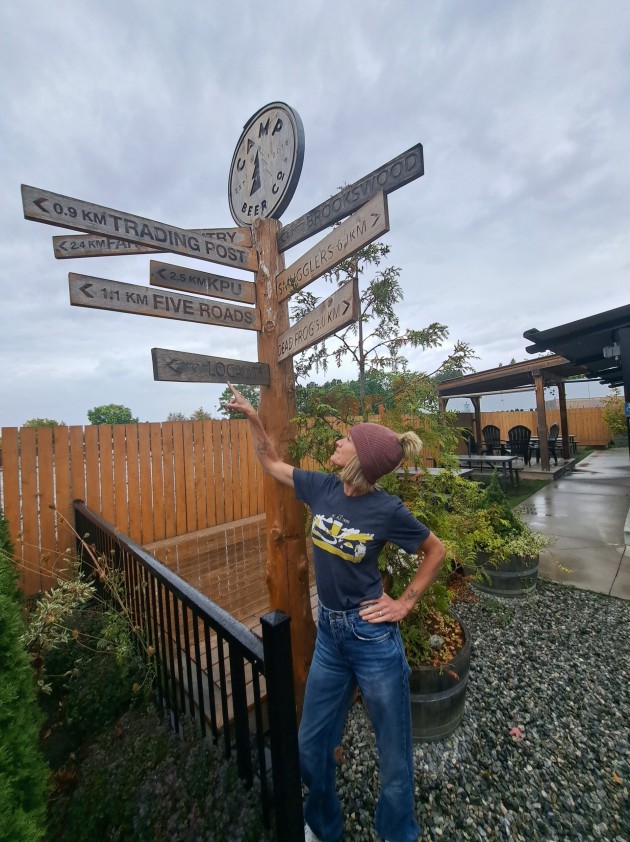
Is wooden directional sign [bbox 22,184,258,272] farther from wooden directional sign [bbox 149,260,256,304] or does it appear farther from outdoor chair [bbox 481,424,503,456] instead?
outdoor chair [bbox 481,424,503,456]

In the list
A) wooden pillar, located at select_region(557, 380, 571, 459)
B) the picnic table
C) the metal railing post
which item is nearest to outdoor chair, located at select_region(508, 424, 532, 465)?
the picnic table

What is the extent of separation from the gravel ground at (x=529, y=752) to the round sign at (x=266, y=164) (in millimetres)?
3335

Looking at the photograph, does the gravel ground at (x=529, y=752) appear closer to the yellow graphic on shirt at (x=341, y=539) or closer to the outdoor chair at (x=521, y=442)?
the yellow graphic on shirt at (x=341, y=539)

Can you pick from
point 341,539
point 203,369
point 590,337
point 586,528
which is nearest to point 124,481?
point 203,369

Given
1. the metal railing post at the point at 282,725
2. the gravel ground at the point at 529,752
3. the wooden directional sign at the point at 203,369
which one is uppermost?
the wooden directional sign at the point at 203,369

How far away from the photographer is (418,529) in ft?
5.00

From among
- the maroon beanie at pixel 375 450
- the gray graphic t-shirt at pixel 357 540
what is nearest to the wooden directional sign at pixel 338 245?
the maroon beanie at pixel 375 450

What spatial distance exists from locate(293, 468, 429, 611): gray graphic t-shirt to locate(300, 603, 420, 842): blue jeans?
10 cm

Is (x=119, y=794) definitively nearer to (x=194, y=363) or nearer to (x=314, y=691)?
(x=314, y=691)

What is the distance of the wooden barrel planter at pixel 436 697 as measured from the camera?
81.1 inches

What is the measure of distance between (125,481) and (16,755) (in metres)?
3.39

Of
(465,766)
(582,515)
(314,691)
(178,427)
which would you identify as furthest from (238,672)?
(582,515)

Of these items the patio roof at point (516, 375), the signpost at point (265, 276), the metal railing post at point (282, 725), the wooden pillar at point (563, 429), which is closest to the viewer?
the metal railing post at point (282, 725)

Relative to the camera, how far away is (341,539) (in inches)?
59.1
